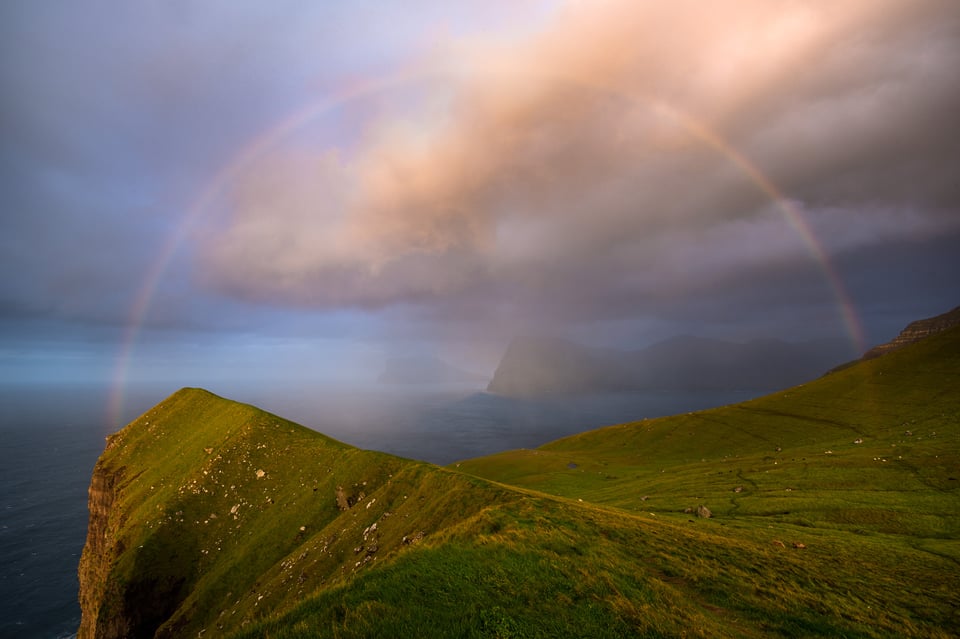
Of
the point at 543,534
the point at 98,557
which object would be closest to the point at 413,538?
the point at 543,534

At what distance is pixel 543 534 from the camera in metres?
18.8

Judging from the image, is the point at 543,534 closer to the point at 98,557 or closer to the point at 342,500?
the point at 342,500

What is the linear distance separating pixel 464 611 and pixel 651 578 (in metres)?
9.23

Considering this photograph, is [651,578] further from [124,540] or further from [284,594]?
[124,540]

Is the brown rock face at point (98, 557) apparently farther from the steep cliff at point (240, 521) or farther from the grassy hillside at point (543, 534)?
the grassy hillside at point (543, 534)

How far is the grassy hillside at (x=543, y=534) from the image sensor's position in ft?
43.1

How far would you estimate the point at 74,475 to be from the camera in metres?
184

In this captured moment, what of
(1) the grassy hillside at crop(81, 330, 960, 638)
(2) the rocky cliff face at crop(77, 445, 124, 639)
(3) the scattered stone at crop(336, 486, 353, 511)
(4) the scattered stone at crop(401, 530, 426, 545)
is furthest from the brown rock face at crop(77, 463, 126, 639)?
(4) the scattered stone at crop(401, 530, 426, 545)

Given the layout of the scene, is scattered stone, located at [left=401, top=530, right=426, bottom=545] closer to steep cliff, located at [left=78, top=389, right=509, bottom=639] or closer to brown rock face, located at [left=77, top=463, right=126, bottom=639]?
steep cliff, located at [left=78, top=389, right=509, bottom=639]

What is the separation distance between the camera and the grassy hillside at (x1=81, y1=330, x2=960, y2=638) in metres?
13.1

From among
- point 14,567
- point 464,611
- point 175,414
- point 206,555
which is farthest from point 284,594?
point 14,567

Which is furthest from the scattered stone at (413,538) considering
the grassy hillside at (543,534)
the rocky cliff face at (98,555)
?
the rocky cliff face at (98,555)

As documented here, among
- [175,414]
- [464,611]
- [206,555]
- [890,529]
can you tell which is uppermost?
[175,414]

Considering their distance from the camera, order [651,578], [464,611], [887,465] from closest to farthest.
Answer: [464,611] < [651,578] < [887,465]
